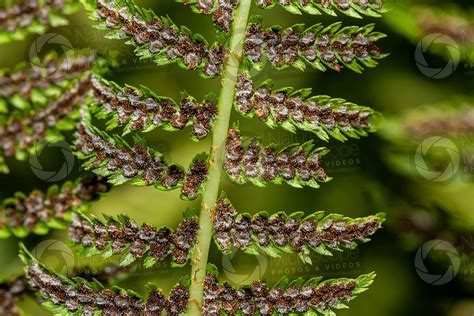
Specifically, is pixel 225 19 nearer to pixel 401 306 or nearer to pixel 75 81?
pixel 75 81

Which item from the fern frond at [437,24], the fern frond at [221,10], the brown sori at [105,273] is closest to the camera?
the fern frond at [221,10]

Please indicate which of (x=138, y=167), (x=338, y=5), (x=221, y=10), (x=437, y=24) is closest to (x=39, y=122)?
(x=138, y=167)

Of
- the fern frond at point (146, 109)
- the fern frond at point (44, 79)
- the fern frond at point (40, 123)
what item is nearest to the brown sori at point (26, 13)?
the fern frond at point (44, 79)

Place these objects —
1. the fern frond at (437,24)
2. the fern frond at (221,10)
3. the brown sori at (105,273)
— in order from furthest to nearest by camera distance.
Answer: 1. the fern frond at (437,24)
2. the brown sori at (105,273)
3. the fern frond at (221,10)

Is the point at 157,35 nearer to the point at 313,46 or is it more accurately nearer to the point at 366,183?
the point at 313,46

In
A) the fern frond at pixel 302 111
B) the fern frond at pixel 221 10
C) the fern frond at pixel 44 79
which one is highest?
Result: the fern frond at pixel 44 79

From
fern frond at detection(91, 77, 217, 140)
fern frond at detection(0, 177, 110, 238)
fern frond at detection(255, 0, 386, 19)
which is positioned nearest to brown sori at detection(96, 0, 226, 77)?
fern frond at detection(91, 77, 217, 140)

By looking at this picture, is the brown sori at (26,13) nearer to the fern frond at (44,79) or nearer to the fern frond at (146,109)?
the fern frond at (44,79)
